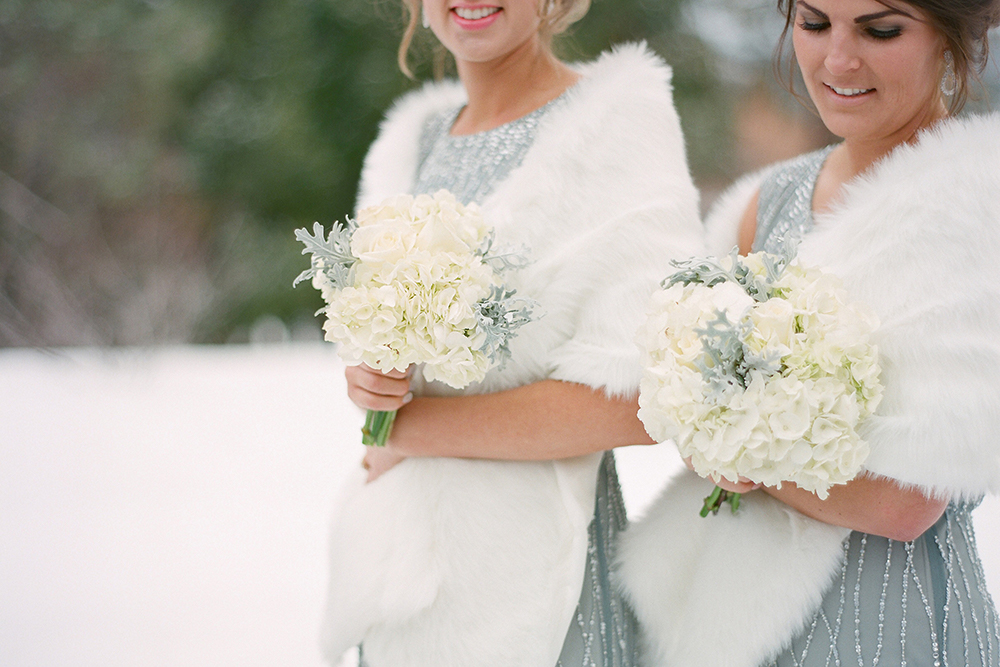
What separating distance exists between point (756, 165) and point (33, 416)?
22.1ft

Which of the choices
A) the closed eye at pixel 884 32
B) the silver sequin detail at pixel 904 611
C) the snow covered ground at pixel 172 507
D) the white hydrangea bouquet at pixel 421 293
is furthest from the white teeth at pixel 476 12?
the snow covered ground at pixel 172 507

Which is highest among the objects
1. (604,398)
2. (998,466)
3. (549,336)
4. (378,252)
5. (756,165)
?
(756,165)

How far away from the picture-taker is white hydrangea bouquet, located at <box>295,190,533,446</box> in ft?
3.74

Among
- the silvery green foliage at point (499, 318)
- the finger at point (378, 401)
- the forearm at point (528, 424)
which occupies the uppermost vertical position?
the silvery green foliage at point (499, 318)

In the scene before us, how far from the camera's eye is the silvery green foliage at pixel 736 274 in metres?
1.04

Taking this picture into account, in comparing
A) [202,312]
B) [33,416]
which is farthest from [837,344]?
[202,312]

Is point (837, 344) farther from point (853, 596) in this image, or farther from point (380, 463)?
point (380, 463)

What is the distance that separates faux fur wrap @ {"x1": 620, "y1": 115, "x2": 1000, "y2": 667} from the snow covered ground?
107 cm

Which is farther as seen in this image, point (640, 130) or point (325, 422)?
point (325, 422)

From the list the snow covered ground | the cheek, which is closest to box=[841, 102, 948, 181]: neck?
the cheek

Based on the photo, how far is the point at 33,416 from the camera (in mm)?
3941

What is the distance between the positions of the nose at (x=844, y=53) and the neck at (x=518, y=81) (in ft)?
1.59

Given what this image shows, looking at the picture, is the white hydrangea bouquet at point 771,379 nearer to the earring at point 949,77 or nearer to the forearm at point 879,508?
the forearm at point 879,508

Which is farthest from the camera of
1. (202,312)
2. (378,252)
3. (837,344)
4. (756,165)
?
(756,165)
